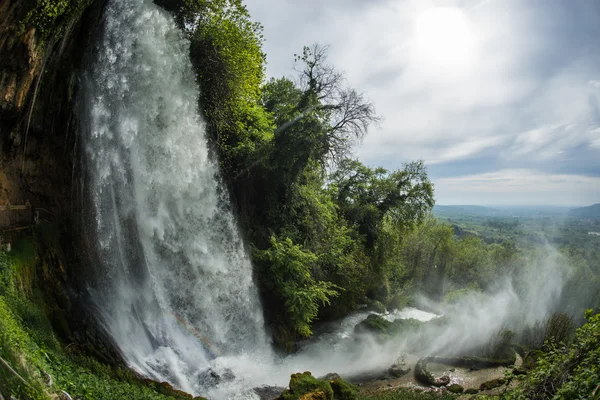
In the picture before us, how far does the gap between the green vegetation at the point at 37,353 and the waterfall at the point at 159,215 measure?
169 centimetres

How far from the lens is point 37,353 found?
728 centimetres

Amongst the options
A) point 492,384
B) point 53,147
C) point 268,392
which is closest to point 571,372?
point 268,392

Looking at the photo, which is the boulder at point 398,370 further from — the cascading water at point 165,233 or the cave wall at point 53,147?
the cave wall at point 53,147

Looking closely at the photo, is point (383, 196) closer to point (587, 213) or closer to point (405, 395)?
point (405, 395)

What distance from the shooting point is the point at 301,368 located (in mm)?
15570

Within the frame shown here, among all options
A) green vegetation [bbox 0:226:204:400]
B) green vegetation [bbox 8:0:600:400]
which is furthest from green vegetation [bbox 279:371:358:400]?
green vegetation [bbox 0:226:204:400]

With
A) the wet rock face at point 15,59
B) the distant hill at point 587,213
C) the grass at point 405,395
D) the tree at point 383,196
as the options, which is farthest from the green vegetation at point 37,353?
the distant hill at point 587,213

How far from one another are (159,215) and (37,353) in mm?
7466

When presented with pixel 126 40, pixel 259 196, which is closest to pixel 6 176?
pixel 126 40

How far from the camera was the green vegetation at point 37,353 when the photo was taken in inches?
232

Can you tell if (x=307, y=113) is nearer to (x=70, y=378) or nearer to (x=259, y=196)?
(x=259, y=196)

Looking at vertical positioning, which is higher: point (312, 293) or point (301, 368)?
point (312, 293)

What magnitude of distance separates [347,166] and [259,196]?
34.2 feet

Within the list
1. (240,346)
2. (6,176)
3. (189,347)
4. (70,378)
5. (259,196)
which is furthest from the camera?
(259,196)
